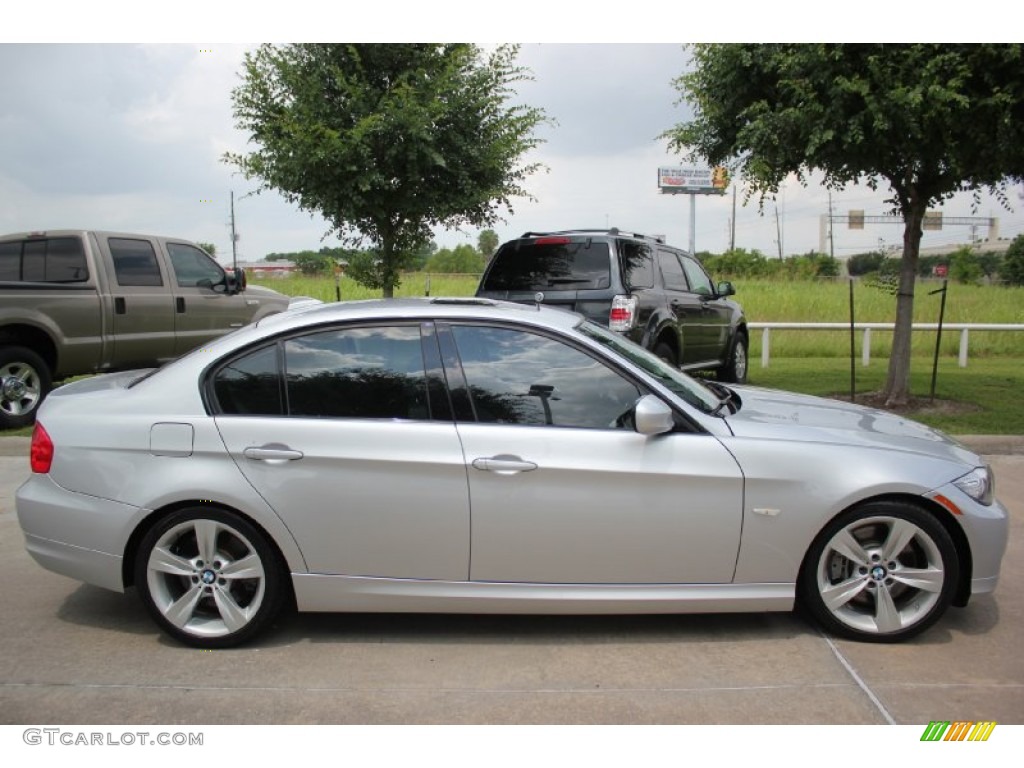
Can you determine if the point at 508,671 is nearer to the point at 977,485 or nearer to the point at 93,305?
the point at 977,485

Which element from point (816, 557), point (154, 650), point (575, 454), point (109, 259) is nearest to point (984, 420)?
point (816, 557)

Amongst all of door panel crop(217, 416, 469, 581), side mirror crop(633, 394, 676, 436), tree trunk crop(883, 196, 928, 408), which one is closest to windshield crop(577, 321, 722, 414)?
side mirror crop(633, 394, 676, 436)

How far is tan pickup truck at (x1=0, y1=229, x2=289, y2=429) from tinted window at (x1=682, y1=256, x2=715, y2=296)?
558 centimetres

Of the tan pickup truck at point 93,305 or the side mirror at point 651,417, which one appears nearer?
the side mirror at point 651,417

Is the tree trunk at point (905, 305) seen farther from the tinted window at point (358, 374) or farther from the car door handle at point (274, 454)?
the car door handle at point (274, 454)

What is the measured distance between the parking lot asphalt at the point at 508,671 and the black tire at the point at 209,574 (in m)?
0.12

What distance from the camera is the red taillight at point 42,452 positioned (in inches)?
150

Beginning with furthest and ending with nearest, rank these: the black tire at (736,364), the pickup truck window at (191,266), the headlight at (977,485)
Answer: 1. the black tire at (736,364)
2. the pickup truck window at (191,266)
3. the headlight at (977,485)

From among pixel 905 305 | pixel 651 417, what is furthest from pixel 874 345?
pixel 651 417

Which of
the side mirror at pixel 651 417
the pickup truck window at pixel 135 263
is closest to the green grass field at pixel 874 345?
the pickup truck window at pixel 135 263

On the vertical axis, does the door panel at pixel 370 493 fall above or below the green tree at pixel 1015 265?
below

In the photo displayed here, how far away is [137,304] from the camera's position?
30.4 ft
